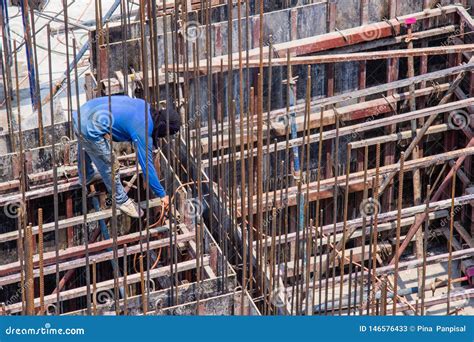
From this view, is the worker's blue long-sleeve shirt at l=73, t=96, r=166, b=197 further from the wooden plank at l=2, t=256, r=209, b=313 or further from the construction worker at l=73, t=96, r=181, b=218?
the wooden plank at l=2, t=256, r=209, b=313

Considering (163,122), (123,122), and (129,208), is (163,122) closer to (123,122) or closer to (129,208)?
(123,122)

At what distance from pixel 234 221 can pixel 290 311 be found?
3.89 ft

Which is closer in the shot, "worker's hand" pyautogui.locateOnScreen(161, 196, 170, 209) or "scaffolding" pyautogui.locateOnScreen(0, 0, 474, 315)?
"scaffolding" pyautogui.locateOnScreen(0, 0, 474, 315)

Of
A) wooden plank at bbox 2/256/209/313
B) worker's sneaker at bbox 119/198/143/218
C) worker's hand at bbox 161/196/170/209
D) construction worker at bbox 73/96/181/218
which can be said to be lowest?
wooden plank at bbox 2/256/209/313

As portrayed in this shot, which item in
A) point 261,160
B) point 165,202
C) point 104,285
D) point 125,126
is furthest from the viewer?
point 165,202

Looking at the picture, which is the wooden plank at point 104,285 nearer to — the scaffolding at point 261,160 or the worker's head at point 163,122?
the scaffolding at point 261,160

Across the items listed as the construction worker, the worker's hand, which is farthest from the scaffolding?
the construction worker

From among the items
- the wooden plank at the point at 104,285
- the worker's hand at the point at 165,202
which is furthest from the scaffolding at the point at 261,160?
the worker's hand at the point at 165,202

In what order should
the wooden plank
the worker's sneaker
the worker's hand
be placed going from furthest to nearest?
the worker's sneaker → the worker's hand → the wooden plank

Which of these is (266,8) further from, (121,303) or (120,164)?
(121,303)

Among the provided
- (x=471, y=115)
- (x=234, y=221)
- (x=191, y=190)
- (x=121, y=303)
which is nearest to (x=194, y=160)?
(x=191, y=190)

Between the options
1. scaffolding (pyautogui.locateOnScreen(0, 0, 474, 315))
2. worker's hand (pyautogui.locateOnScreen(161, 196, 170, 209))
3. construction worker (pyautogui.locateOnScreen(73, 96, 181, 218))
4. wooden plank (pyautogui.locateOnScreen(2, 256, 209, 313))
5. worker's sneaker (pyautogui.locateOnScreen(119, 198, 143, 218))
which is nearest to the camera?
wooden plank (pyautogui.locateOnScreen(2, 256, 209, 313))

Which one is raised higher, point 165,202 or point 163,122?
point 163,122

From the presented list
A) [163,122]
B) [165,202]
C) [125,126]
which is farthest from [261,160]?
[125,126]
